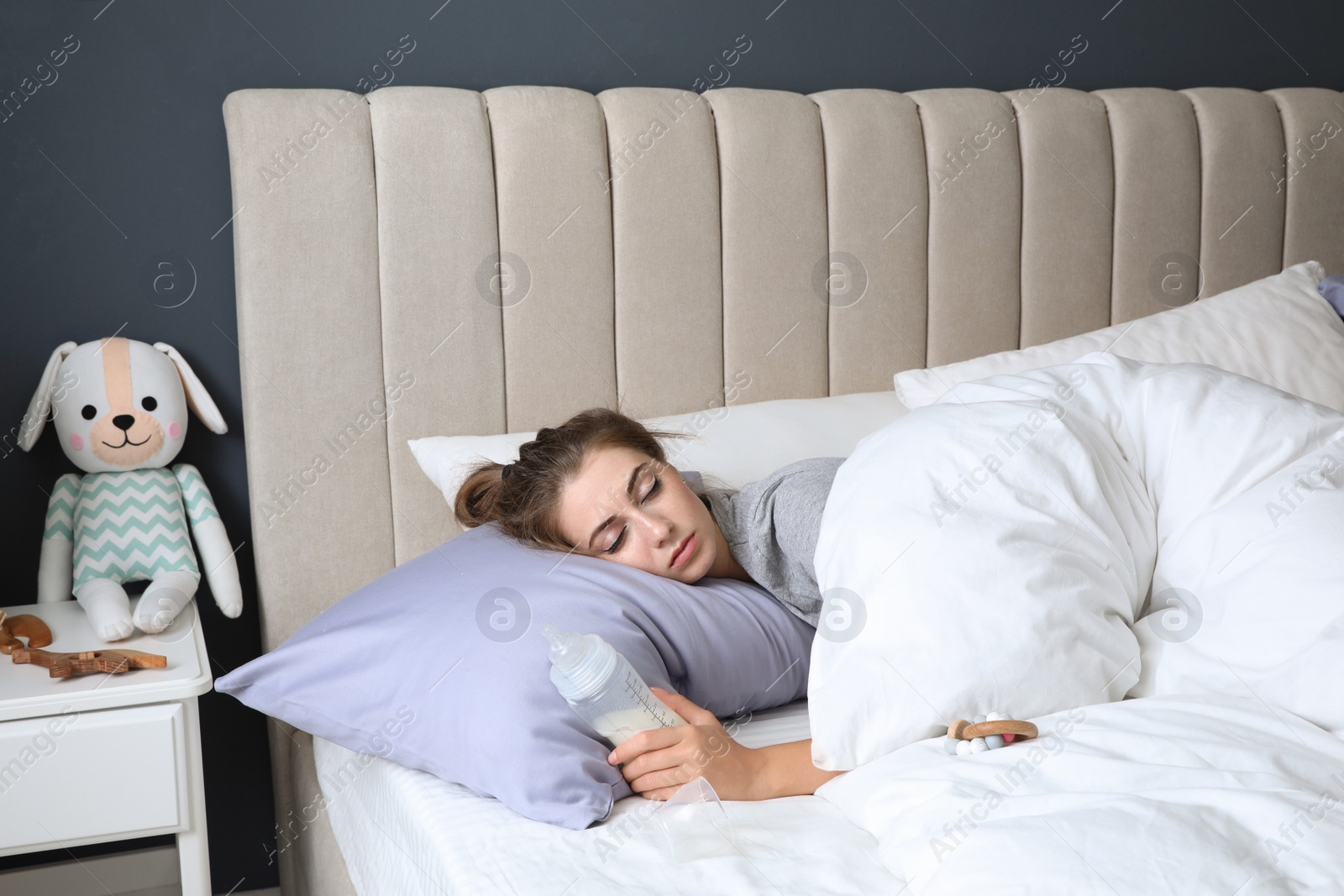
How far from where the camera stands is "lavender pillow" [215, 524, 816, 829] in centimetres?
94

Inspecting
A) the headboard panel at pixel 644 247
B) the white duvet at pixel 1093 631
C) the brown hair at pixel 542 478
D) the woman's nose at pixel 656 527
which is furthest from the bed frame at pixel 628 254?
the white duvet at pixel 1093 631

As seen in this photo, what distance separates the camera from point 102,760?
3.85 feet

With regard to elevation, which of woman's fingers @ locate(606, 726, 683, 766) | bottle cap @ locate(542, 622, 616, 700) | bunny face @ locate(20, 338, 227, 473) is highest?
bunny face @ locate(20, 338, 227, 473)

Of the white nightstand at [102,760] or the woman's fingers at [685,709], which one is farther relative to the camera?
the white nightstand at [102,760]

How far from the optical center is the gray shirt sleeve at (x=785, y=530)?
1.19 meters

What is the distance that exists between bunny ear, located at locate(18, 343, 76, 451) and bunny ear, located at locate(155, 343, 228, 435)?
126mm

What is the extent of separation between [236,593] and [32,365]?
1.50 ft

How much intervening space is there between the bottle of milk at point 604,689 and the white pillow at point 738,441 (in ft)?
1.67

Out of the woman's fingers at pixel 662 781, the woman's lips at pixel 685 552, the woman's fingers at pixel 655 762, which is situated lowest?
the woman's fingers at pixel 662 781

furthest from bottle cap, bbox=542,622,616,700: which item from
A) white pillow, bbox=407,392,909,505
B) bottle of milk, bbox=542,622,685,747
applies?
white pillow, bbox=407,392,909,505

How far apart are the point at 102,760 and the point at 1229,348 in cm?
164

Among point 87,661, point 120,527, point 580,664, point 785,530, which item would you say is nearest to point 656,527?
point 785,530

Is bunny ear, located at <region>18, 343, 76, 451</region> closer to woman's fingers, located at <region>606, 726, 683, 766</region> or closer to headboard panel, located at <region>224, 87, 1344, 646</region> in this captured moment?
headboard panel, located at <region>224, 87, 1344, 646</region>

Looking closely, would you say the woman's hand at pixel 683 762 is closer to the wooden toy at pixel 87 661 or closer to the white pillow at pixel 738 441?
the white pillow at pixel 738 441
